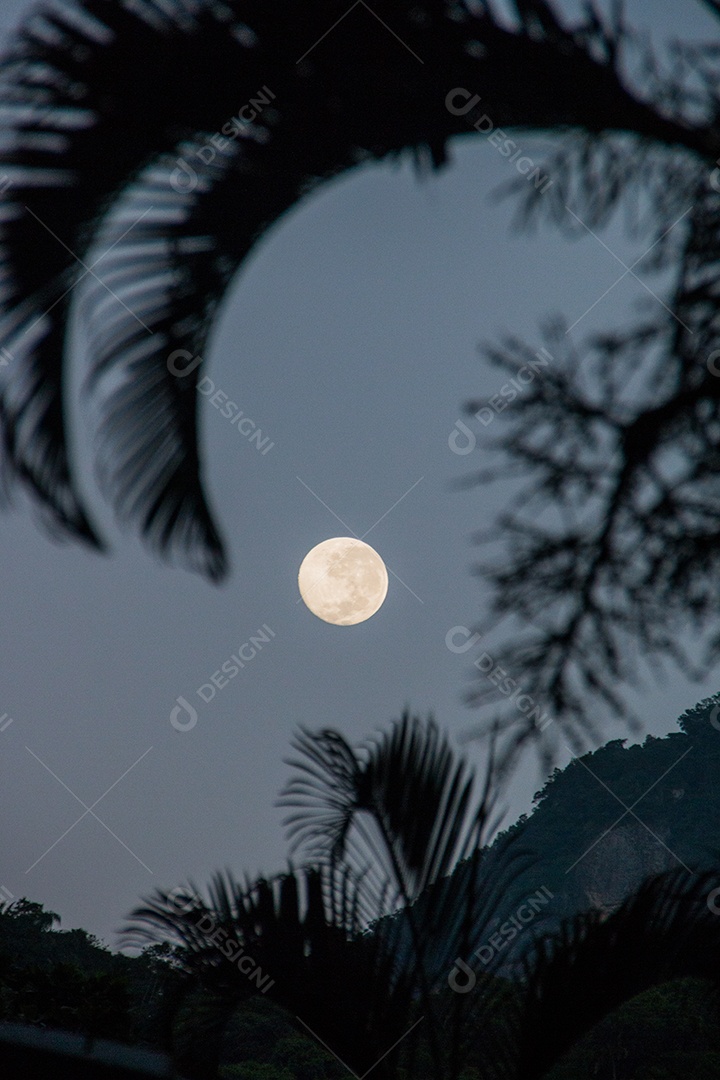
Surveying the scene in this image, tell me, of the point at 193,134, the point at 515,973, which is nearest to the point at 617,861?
the point at 515,973

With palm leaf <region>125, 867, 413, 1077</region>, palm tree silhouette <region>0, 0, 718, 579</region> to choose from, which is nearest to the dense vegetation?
palm leaf <region>125, 867, 413, 1077</region>

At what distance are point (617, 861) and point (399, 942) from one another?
225 feet

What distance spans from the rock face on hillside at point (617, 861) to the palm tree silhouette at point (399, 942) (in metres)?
64.1

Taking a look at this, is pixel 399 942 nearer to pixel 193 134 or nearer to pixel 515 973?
pixel 515 973

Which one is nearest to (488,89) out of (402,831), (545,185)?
(545,185)

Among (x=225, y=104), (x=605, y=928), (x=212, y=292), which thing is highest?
(x=225, y=104)

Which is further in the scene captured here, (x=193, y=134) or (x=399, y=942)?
(x=399, y=942)

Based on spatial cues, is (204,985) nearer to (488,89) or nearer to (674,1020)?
(488,89)

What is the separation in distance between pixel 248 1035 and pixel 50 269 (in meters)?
28.4

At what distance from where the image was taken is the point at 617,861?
6312 cm

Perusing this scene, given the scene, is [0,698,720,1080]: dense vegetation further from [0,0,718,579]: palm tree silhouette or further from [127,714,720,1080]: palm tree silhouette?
[0,0,718,579]: palm tree silhouette

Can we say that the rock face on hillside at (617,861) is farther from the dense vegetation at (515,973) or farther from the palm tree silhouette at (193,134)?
the palm tree silhouette at (193,134)

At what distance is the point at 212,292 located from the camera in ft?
3.80

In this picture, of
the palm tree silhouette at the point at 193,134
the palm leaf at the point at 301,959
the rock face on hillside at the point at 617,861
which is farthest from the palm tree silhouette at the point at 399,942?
the rock face on hillside at the point at 617,861
